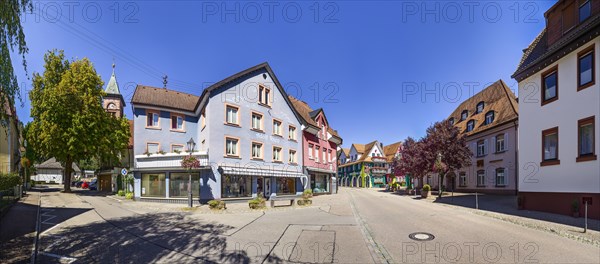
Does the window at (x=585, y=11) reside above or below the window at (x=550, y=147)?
above

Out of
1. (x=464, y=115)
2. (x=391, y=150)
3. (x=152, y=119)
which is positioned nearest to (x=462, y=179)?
(x=464, y=115)

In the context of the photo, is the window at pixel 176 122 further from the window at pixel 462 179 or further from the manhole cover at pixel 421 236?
the window at pixel 462 179

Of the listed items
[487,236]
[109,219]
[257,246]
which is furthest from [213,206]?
[487,236]

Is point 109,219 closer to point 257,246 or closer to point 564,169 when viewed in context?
point 257,246

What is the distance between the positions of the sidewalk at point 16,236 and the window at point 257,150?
47.2 feet

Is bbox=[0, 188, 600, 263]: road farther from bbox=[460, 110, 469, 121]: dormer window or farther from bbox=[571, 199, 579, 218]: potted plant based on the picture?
bbox=[460, 110, 469, 121]: dormer window

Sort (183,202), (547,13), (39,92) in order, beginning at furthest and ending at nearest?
(39,92)
(183,202)
(547,13)

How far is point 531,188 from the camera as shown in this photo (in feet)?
56.6

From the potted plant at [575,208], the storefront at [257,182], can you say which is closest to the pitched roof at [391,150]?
the storefront at [257,182]

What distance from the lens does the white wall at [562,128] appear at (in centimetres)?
1342

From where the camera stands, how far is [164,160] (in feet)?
74.7

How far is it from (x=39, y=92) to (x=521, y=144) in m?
41.0

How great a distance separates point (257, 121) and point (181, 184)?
791 centimetres

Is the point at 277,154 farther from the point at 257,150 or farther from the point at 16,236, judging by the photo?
the point at 16,236
